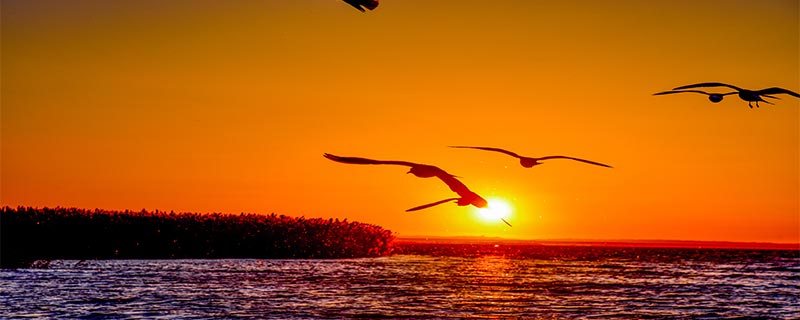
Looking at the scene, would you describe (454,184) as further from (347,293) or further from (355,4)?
(347,293)

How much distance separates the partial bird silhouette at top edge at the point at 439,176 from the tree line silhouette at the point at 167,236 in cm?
5442

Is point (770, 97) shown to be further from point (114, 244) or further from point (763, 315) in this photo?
point (114, 244)

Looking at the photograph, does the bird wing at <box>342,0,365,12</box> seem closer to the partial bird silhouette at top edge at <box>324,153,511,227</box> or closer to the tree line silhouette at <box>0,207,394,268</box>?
the partial bird silhouette at top edge at <box>324,153,511,227</box>

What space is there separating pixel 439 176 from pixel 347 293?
38120mm

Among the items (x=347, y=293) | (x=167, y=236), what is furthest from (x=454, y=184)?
(x=167, y=236)

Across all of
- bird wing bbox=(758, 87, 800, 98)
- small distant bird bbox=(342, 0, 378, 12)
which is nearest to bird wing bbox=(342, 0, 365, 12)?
small distant bird bbox=(342, 0, 378, 12)

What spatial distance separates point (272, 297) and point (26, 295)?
30.1 feet

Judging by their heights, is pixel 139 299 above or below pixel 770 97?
below

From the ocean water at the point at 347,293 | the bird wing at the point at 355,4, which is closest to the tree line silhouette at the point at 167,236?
the ocean water at the point at 347,293

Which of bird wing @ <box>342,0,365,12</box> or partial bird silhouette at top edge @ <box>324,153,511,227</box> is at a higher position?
bird wing @ <box>342,0,365,12</box>

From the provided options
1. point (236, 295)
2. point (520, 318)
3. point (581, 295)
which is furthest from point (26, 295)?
point (581, 295)

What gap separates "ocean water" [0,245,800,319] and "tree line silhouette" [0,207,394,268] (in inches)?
128

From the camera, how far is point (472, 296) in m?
48.7

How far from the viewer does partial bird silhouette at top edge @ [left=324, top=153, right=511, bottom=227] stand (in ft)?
22.5
